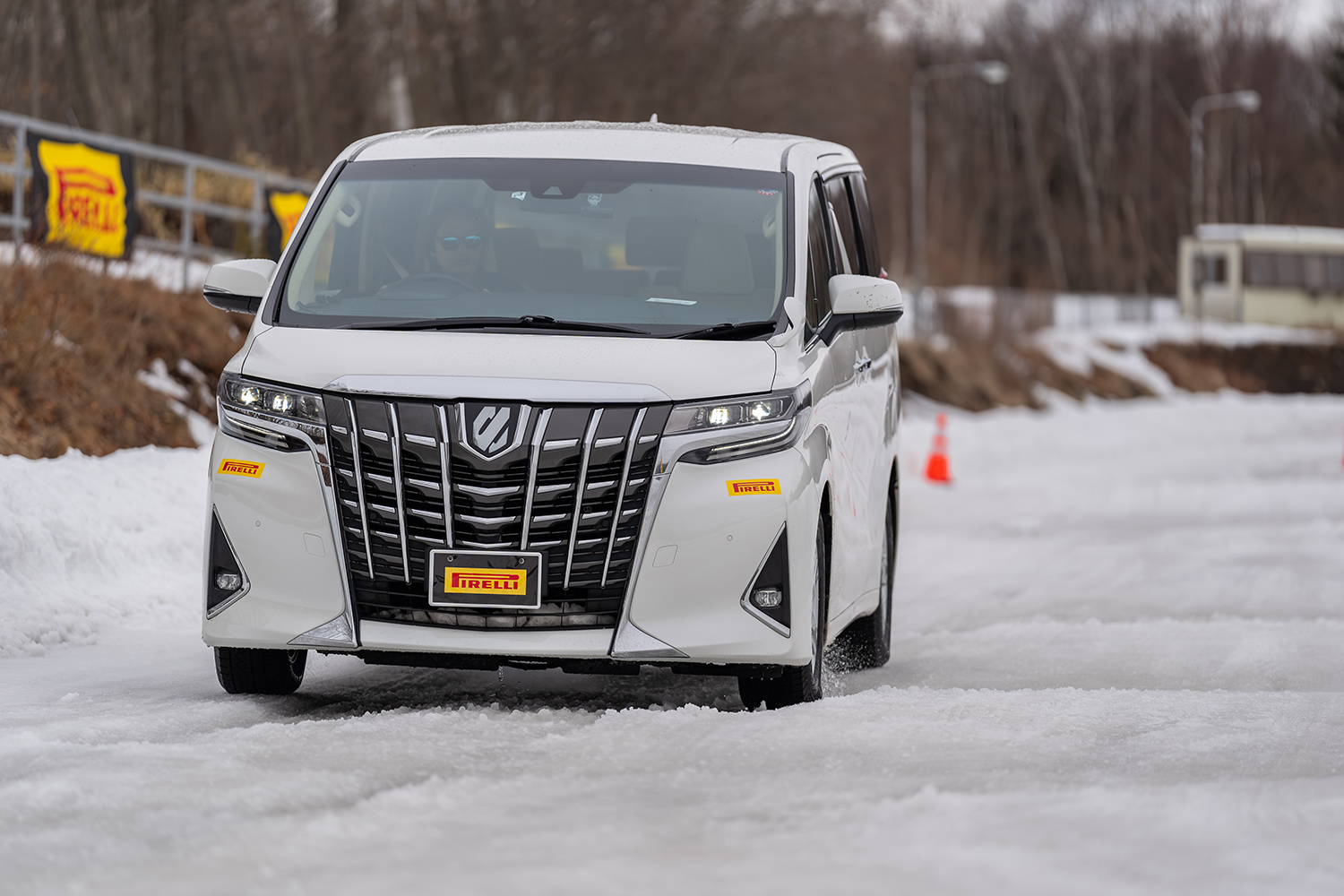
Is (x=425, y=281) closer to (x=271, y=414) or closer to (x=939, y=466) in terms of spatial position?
(x=271, y=414)

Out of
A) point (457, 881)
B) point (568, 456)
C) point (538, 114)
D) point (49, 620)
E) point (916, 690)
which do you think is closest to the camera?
point (457, 881)

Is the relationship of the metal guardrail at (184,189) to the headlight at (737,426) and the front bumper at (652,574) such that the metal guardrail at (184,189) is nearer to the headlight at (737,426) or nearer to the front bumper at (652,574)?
the front bumper at (652,574)

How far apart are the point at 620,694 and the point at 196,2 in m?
22.9

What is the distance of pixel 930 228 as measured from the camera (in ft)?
180

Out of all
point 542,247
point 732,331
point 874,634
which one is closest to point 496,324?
point 542,247

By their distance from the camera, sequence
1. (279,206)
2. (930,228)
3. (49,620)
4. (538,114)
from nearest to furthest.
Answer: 1. (49,620)
2. (279,206)
3. (538,114)
4. (930,228)

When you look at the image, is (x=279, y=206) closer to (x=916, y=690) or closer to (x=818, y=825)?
(x=916, y=690)

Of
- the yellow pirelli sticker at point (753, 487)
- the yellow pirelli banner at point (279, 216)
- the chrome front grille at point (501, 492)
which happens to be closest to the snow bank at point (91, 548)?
the chrome front grille at point (501, 492)

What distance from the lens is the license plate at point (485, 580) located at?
619 cm

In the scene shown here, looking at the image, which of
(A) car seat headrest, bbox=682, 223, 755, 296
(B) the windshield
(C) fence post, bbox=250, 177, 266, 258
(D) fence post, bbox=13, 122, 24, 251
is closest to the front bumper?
(B) the windshield

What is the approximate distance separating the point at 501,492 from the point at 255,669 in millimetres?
1329

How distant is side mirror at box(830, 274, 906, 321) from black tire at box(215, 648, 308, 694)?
227 cm

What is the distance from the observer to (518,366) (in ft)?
20.5

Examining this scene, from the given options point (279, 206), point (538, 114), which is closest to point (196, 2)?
point (279, 206)
